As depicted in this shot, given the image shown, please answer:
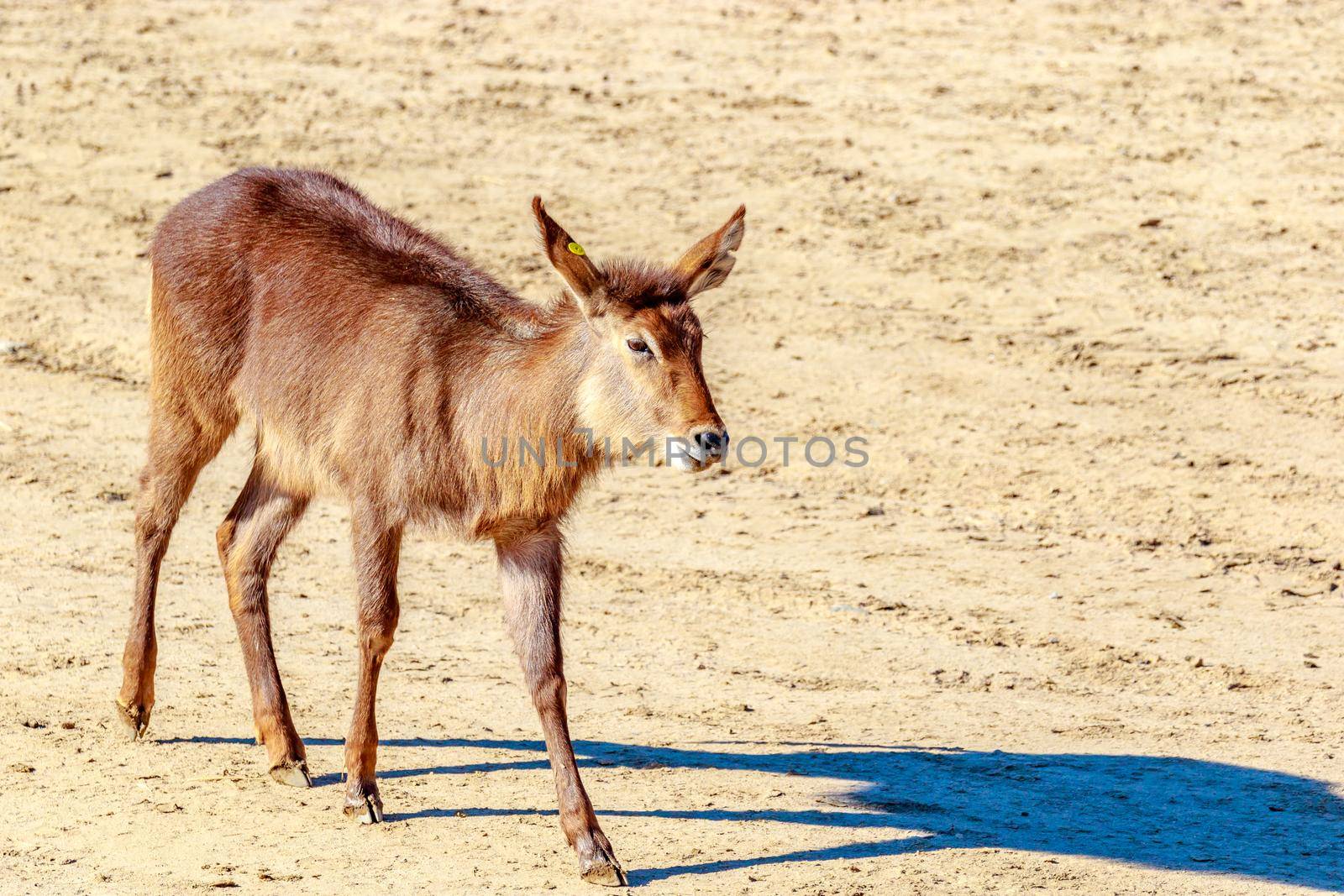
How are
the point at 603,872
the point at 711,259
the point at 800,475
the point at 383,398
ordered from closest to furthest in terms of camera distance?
the point at 603,872, the point at 711,259, the point at 383,398, the point at 800,475

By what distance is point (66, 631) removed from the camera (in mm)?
7449

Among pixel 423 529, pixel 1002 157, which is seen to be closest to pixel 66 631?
pixel 423 529

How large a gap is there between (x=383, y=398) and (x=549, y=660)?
1.10 m

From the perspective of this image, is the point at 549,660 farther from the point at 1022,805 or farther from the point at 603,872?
the point at 1022,805

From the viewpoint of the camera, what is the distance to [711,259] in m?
5.84

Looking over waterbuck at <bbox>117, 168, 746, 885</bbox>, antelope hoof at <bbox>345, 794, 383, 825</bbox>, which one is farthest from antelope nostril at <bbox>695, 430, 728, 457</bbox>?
antelope hoof at <bbox>345, 794, 383, 825</bbox>

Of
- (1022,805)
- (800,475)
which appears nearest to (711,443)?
(1022,805)

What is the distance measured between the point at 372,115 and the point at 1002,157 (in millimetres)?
4804

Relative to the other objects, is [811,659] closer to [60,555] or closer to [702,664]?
[702,664]

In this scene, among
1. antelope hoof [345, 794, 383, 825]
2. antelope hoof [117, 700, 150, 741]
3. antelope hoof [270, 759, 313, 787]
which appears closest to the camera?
antelope hoof [345, 794, 383, 825]

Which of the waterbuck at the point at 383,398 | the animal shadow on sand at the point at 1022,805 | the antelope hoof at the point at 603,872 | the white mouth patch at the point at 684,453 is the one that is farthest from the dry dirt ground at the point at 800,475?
the white mouth patch at the point at 684,453

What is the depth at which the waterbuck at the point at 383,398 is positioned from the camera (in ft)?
18.6

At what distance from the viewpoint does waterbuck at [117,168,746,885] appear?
18.6ft

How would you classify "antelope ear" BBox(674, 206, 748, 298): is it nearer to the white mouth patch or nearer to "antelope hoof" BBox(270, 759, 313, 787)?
the white mouth patch
